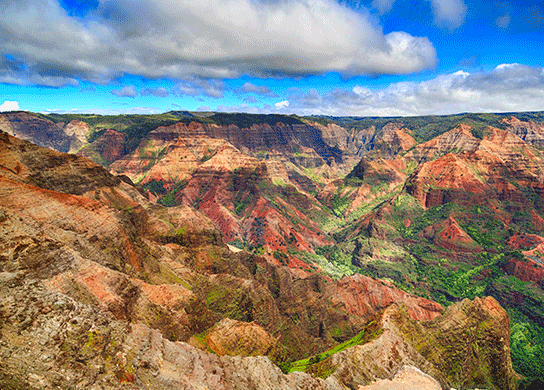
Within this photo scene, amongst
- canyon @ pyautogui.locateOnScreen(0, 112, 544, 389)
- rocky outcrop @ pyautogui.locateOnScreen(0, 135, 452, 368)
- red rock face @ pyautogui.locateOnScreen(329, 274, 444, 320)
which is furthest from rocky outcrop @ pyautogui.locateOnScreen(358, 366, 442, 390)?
red rock face @ pyautogui.locateOnScreen(329, 274, 444, 320)

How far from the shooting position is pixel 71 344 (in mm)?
24234

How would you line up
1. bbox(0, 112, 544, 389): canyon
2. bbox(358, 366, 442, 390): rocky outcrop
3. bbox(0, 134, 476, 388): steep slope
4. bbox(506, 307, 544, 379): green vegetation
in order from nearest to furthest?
bbox(0, 134, 476, 388): steep slope, bbox(0, 112, 544, 389): canyon, bbox(358, 366, 442, 390): rocky outcrop, bbox(506, 307, 544, 379): green vegetation

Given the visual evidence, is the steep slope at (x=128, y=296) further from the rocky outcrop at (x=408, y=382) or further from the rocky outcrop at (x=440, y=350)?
the rocky outcrop at (x=408, y=382)

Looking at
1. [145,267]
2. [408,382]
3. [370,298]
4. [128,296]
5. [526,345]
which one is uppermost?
[128,296]

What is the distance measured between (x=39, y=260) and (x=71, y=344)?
2504 centimetres

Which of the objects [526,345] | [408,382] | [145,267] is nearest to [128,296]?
[145,267]

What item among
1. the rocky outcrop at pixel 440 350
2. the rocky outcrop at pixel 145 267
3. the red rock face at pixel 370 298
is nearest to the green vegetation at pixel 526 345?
the red rock face at pixel 370 298

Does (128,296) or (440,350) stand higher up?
(128,296)

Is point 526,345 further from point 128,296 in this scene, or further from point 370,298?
point 128,296

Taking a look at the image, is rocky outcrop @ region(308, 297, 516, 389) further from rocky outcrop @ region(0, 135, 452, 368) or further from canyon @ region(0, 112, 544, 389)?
rocky outcrop @ region(0, 135, 452, 368)

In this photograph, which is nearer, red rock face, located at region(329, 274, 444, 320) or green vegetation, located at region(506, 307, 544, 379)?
green vegetation, located at region(506, 307, 544, 379)

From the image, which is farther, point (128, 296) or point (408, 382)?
point (408, 382)

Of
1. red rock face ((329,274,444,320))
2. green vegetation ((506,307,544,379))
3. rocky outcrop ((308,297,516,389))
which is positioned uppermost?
rocky outcrop ((308,297,516,389))

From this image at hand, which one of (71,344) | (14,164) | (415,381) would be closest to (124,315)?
(71,344)
